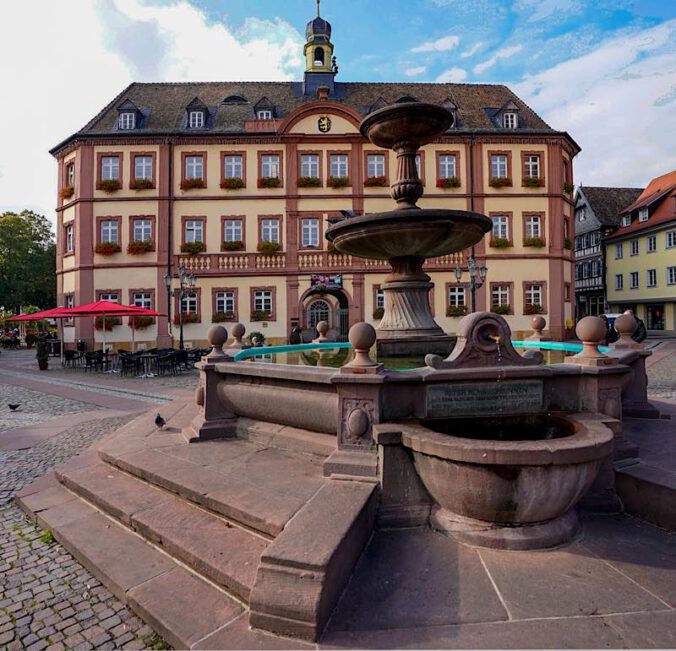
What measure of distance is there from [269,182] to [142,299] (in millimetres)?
10042

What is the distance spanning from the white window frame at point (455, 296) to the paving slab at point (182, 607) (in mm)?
25073

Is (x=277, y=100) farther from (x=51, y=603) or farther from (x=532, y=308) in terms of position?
(x=51, y=603)

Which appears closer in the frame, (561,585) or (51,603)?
(561,585)

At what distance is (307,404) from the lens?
4.29 metres

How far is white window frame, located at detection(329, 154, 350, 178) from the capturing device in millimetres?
26516

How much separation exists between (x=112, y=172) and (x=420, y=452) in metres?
28.3

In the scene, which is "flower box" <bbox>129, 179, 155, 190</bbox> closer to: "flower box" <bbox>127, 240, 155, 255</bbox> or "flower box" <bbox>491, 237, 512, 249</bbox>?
"flower box" <bbox>127, 240, 155, 255</bbox>

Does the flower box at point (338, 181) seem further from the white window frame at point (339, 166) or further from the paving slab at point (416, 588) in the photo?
the paving slab at point (416, 588)

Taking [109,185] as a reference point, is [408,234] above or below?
below

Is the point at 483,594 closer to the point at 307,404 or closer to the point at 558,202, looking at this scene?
the point at 307,404

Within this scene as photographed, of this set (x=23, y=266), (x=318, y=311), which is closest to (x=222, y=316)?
(x=318, y=311)

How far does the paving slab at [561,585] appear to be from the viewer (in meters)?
2.48

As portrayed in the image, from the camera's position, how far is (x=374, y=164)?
26.7 meters

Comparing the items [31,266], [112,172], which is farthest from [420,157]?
[31,266]
